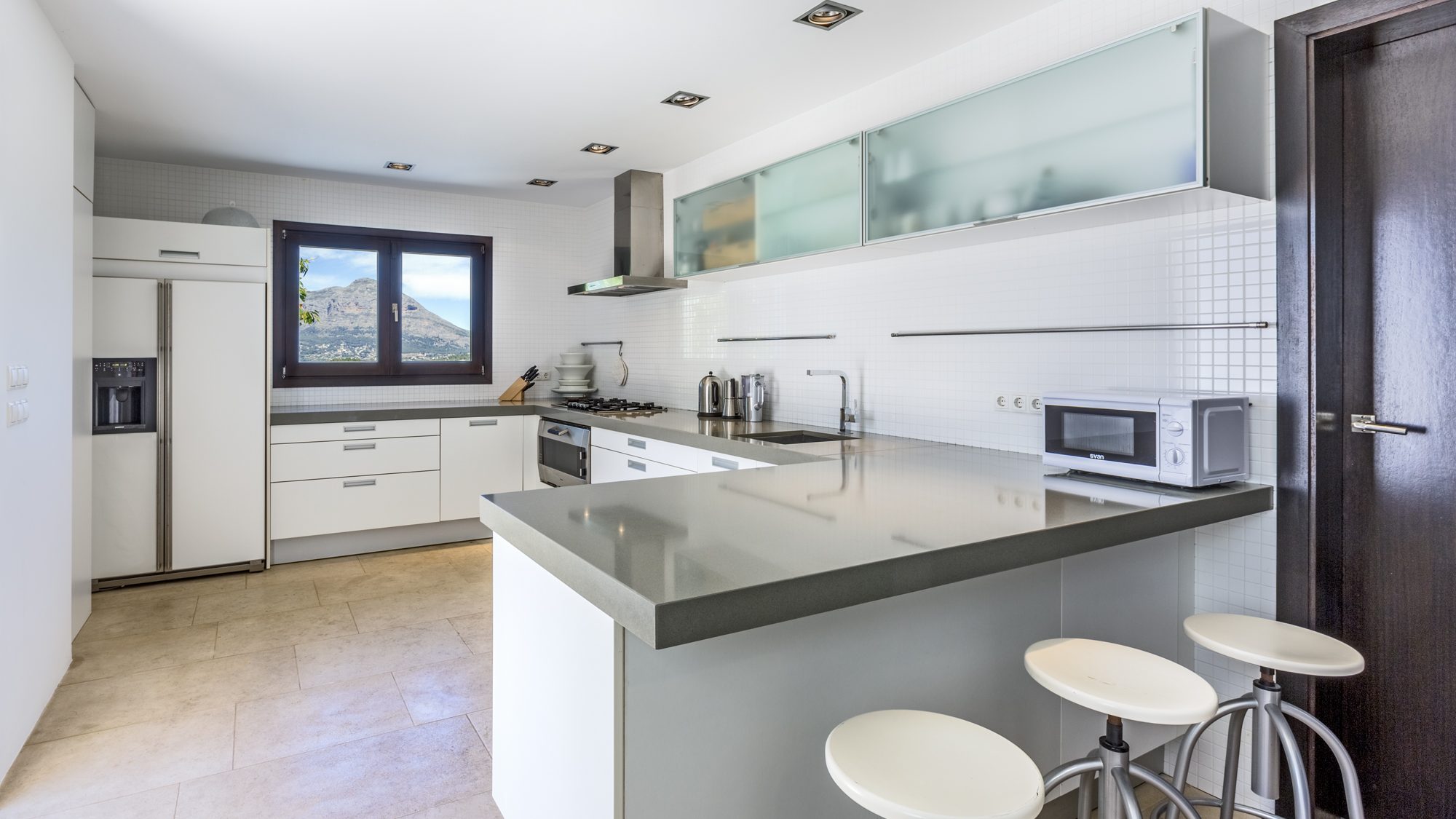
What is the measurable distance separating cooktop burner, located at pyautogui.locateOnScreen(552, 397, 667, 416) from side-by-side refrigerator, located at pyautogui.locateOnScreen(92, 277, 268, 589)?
1.73m

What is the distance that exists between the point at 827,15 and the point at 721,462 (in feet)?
5.51

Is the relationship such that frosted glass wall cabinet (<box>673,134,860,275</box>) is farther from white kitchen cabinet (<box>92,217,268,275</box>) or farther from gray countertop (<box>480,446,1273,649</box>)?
white kitchen cabinet (<box>92,217,268,275</box>)

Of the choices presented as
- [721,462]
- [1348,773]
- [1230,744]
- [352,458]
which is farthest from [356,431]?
[1348,773]

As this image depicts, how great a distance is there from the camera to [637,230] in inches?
183

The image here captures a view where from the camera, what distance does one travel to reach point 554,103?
350 centimetres

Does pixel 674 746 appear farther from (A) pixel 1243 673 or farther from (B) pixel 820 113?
(B) pixel 820 113

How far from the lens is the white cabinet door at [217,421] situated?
162 inches

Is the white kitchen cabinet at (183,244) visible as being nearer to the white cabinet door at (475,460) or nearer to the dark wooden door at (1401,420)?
the white cabinet door at (475,460)

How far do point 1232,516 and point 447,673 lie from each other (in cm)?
264

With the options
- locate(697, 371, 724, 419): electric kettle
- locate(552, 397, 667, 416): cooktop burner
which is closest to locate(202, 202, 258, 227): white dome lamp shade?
locate(552, 397, 667, 416): cooktop burner

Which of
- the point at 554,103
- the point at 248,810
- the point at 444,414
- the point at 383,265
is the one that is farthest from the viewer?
the point at 383,265

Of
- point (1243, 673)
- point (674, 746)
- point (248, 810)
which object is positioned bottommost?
point (248, 810)

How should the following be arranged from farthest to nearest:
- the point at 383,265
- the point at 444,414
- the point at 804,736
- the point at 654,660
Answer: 1. the point at 383,265
2. the point at 444,414
3. the point at 804,736
4. the point at 654,660

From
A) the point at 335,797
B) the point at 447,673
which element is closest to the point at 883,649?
the point at 335,797
